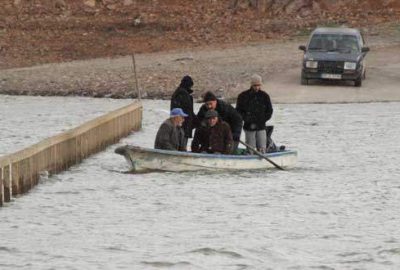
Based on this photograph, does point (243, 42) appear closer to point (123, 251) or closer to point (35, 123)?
point (35, 123)

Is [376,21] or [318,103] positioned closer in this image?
[318,103]

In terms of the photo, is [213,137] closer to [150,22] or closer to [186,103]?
[186,103]

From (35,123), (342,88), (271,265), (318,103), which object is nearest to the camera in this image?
(271,265)

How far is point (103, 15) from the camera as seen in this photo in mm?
51375

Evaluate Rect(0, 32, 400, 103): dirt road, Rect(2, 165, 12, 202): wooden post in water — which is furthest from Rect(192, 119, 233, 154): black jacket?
→ Rect(0, 32, 400, 103): dirt road

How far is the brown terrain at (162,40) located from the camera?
123ft

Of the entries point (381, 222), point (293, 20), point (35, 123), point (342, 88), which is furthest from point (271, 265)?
point (293, 20)

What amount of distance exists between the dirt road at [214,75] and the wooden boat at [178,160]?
13.7 m

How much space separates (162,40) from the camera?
47.5m

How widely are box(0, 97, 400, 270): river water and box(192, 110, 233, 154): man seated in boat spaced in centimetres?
50

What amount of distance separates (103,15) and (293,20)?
860 centimetres

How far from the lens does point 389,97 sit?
3378cm

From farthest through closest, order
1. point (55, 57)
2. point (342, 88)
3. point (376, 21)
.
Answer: point (376, 21)
point (55, 57)
point (342, 88)

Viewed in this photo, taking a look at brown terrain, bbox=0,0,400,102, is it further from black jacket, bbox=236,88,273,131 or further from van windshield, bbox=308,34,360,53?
black jacket, bbox=236,88,273,131
